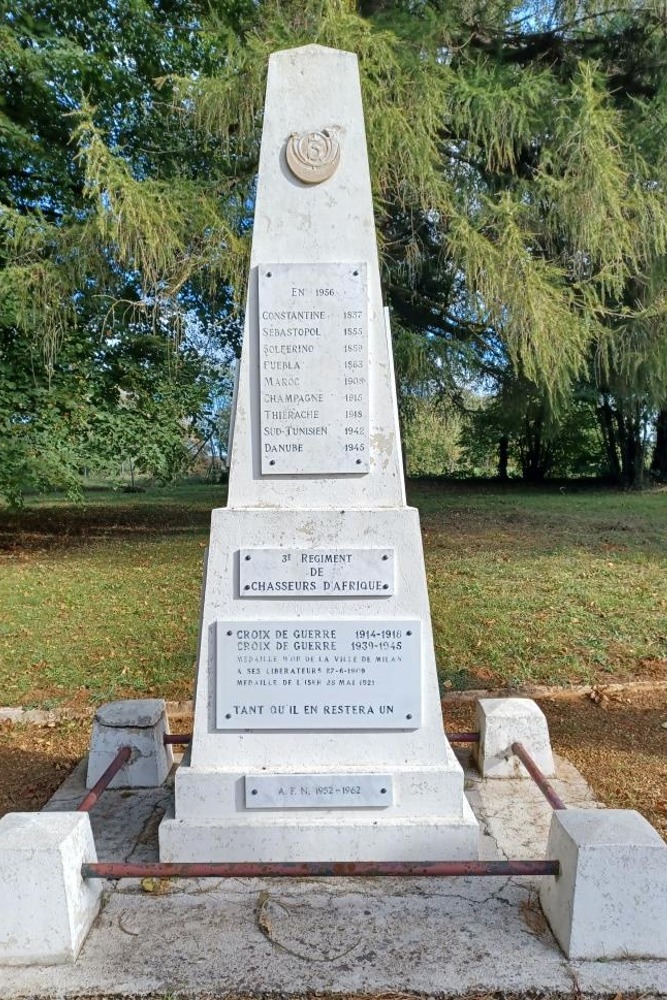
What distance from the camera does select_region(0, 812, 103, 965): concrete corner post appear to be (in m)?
2.00

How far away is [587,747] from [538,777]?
3.64 ft

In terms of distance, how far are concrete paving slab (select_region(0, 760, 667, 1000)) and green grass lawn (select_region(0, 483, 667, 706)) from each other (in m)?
2.28

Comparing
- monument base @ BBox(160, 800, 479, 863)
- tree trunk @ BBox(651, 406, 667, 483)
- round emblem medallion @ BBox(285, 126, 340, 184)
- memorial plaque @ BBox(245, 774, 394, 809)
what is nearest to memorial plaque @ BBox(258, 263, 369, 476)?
round emblem medallion @ BBox(285, 126, 340, 184)

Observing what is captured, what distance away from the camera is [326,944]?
82.0 inches

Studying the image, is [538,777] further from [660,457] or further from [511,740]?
[660,457]

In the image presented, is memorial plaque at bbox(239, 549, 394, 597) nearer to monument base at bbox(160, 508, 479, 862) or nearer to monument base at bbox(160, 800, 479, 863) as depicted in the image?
monument base at bbox(160, 508, 479, 862)

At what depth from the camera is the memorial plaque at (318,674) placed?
2.52 meters

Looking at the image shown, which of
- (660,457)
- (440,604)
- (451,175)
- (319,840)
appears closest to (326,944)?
(319,840)

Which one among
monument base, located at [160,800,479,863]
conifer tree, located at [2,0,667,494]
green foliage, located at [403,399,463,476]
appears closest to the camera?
monument base, located at [160,800,479,863]

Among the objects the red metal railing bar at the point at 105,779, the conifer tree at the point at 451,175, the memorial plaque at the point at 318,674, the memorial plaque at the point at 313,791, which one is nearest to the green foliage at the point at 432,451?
the conifer tree at the point at 451,175

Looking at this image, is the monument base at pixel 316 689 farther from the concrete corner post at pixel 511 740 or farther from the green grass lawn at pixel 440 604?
the green grass lawn at pixel 440 604

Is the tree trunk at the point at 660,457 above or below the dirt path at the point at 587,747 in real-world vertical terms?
above

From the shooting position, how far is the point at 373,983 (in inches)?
76.0

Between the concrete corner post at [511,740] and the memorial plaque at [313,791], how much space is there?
3.07 ft
